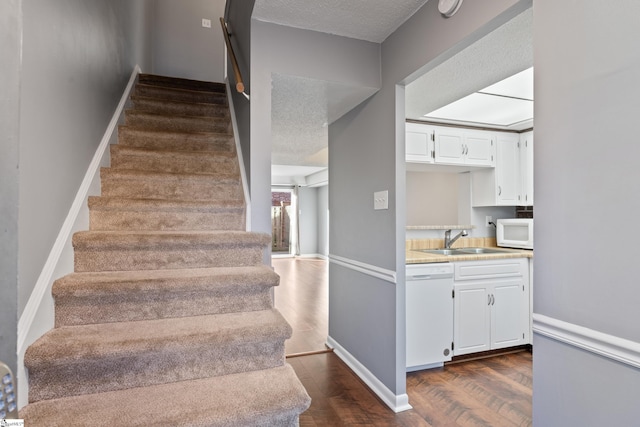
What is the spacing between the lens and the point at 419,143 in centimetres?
308

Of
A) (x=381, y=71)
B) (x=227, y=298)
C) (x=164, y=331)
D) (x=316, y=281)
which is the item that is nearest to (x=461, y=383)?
(x=227, y=298)

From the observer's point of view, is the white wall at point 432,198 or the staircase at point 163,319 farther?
the white wall at point 432,198

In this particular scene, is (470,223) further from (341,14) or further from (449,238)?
(341,14)

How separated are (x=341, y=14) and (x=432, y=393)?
253 cm

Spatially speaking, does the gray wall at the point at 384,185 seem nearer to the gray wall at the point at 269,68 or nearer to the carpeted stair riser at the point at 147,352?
the gray wall at the point at 269,68

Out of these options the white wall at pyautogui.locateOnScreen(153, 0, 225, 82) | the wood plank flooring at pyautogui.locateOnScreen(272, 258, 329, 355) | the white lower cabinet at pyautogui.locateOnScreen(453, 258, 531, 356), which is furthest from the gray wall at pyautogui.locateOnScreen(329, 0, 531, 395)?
the white wall at pyautogui.locateOnScreen(153, 0, 225, 82)

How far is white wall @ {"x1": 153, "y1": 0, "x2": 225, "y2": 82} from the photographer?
15.0ft

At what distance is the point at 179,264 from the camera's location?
1826 millimetres

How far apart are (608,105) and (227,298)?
1.70m

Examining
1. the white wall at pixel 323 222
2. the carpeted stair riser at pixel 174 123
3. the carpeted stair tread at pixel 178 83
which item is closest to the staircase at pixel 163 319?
the carpeted stair riser at pixel 174 123

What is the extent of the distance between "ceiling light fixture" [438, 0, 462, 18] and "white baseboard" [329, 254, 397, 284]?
148 centimetres

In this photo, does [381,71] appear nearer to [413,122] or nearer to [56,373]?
[413,122]

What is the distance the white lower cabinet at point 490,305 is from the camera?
271 cm

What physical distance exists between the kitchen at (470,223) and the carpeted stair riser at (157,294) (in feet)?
4.42
